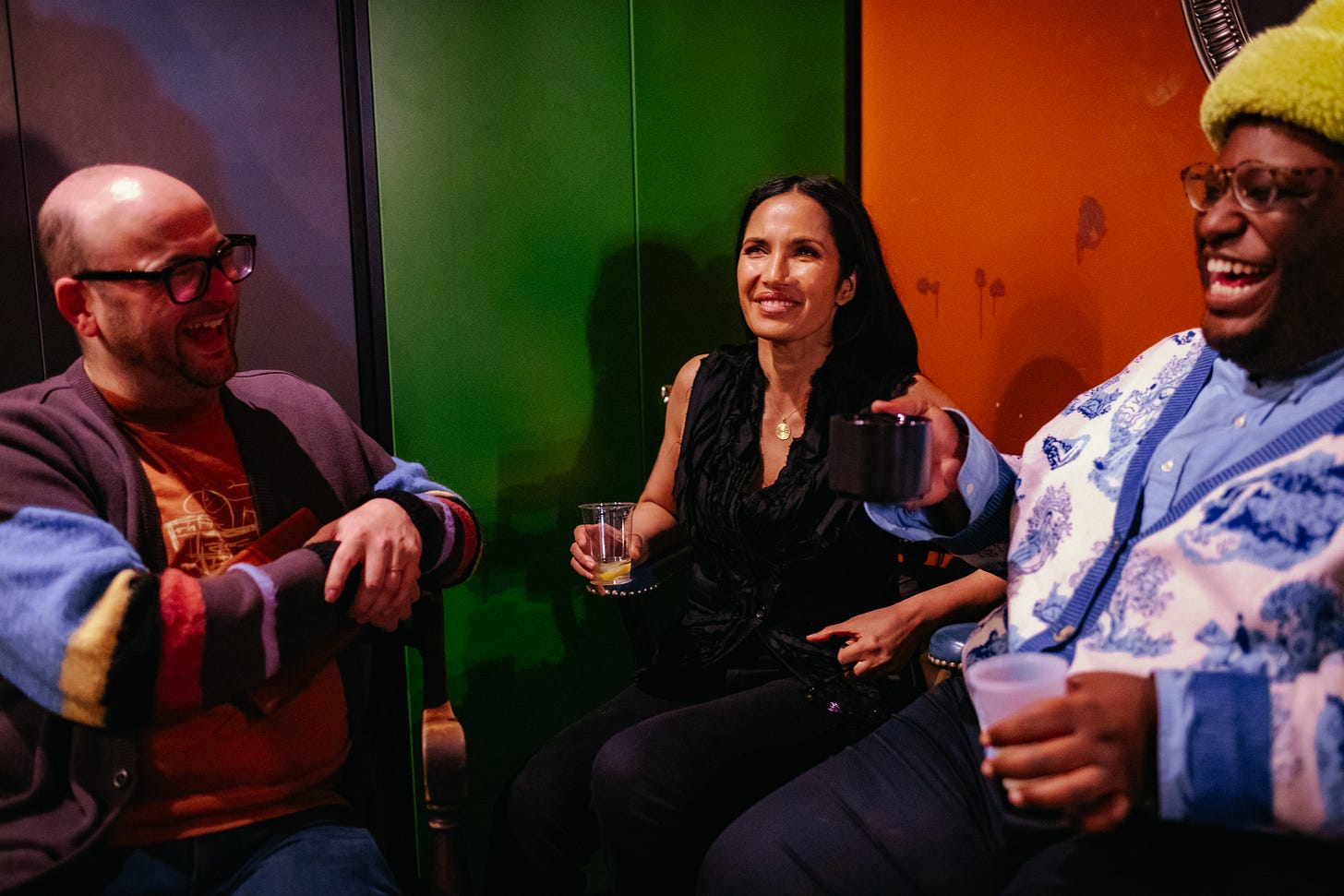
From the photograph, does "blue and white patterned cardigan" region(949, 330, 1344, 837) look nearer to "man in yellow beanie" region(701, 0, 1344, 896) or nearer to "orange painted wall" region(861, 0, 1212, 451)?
"man in yellow beanie" region(701, 0, 1344, 896)

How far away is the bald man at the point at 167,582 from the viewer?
1.40 meters

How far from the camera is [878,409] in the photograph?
158 cm

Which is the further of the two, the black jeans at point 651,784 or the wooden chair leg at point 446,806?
the black jeans at point 651,784

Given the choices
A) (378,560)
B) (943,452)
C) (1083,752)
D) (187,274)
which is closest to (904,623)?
(943,452)

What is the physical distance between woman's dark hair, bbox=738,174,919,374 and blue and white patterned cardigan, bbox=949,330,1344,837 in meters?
0.77

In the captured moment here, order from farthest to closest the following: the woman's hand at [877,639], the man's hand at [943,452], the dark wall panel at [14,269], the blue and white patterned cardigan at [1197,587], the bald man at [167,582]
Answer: the dark wall panel at [14,269] < the woman's hand at [877,639] < the man's hand at [943,452] < the bald man at [167,582] < the blue and white patterned cardigan at [1197,587]

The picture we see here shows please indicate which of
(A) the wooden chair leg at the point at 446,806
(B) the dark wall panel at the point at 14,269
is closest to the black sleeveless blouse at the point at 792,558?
(A) the wooden chair leg at the point at 446,806

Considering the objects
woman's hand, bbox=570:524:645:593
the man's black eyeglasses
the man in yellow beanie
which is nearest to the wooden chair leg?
the man in yellow beanie

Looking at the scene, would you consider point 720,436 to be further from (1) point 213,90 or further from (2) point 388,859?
(1) point 213,90

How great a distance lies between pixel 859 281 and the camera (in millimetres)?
2412

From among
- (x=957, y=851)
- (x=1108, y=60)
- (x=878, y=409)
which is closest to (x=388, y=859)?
(x=957, y=851)

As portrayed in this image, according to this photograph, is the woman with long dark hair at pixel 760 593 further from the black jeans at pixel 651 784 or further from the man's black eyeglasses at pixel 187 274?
the man's black eyeglasses at pixel 187 274

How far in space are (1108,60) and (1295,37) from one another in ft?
3.31

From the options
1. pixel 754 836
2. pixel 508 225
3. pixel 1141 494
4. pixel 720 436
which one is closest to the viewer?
pixel 1141 494
